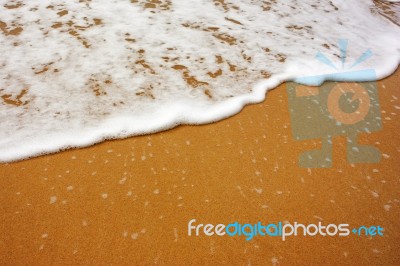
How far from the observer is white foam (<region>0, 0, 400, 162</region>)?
1728mm

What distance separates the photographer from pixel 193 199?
1335 millimetres

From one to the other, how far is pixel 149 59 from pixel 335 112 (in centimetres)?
143

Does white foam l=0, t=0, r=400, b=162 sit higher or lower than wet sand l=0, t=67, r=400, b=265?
higher

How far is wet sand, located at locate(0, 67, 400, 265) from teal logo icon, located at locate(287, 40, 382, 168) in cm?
5

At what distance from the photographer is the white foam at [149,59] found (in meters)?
1.73

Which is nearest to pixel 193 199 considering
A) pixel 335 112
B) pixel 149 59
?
pixel 335 112

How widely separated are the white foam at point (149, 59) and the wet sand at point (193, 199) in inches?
7.6

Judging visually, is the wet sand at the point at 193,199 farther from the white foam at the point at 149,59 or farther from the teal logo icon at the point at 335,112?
the white foam at the point at 149,59

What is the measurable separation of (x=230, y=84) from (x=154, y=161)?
0.90 m

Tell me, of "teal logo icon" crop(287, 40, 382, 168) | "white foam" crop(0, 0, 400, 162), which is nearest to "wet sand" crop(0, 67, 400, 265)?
"teal logo icon" crop(287, 40, 382, 168)

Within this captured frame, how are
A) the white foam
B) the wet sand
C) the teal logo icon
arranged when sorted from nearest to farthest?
the wet sand → the teal logo icon → the white foam

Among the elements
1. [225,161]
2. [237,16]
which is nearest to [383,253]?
[225,161]

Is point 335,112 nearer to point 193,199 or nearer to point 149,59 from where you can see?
point 193,199

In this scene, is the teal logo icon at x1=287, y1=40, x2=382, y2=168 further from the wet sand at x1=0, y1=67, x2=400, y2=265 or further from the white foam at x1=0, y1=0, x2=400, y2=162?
the white foam at x1=0, y1=0, x2=400, y2=162
